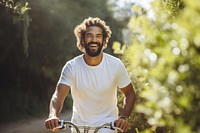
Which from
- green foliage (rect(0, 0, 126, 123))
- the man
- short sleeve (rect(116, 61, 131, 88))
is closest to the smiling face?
the man

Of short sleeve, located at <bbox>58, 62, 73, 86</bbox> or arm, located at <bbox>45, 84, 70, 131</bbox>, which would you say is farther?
short sleeve, located at <bbox>58, 62, 73, 86</bbox>

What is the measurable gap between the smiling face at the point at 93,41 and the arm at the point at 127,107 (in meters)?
0.50

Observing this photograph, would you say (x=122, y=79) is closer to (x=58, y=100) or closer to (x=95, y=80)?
(x=95, y=80)

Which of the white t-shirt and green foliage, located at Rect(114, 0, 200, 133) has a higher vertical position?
green foliage, located at Rect(114, 0, 200, 133)

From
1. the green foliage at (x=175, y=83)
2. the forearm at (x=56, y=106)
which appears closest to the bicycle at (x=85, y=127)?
the forearm at (x=56, y=106)

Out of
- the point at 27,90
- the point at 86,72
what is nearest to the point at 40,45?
the point at 27,90

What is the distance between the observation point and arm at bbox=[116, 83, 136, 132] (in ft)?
14.3

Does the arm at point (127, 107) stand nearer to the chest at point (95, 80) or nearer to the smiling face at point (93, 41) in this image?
the chest at point (95, 80)

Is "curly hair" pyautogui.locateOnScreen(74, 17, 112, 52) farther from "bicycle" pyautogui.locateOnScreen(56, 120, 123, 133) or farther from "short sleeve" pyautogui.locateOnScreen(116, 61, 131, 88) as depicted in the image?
"bicycle" pyautogui.locateOnScreen(56, 120, 123, 133)

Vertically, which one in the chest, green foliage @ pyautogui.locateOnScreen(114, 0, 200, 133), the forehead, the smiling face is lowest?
the chest

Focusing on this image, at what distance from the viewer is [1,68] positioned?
21172mm

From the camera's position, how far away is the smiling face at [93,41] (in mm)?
4927

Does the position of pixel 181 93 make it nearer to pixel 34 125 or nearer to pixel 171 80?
pixel 171 80

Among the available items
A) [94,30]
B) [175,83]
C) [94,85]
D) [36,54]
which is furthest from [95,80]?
[36,54]
